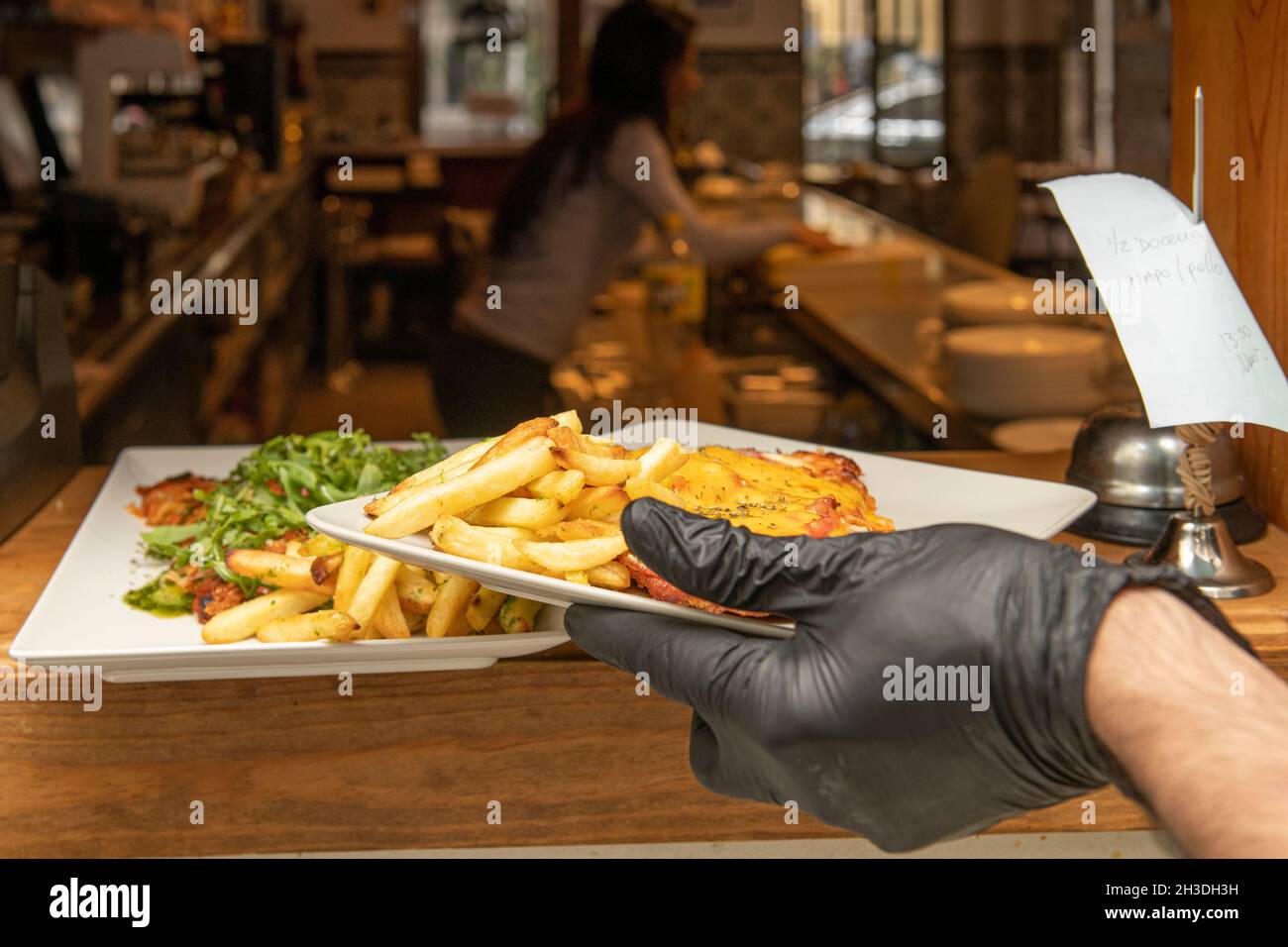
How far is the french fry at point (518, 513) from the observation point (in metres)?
1.18

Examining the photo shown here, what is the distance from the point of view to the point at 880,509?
1448mm

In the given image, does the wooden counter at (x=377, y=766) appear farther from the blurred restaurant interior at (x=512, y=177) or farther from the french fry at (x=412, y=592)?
the blurred restaurant interior at (x=512, y=177)

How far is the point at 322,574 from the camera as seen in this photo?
1231mm

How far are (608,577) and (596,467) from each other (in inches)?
5.0

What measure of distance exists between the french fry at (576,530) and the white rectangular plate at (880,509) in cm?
Result: 6

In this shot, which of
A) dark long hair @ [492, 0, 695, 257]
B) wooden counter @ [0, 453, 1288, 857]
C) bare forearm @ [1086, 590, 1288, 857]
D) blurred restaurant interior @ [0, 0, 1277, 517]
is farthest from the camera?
dark long hair @ [492, 0, 695, 257]

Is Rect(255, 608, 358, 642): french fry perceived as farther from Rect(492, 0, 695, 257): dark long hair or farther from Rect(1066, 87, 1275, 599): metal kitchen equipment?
Rect(492, 0, 695, 257): dark long hair

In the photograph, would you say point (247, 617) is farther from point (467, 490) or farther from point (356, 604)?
point (467, 490)

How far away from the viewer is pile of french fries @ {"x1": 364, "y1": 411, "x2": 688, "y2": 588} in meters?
1.12

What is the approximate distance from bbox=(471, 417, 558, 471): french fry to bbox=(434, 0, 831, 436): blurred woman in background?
2.76 meters

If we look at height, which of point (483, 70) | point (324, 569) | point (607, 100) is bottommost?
Result: point (324, 569)
